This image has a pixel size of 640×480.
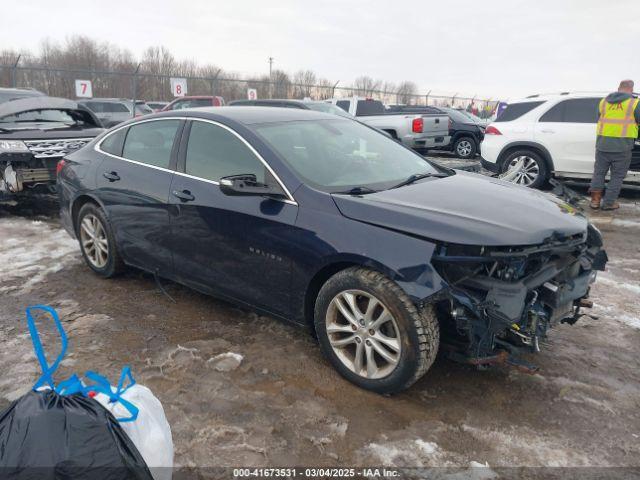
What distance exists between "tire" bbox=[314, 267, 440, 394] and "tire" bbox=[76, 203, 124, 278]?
238 centimetres

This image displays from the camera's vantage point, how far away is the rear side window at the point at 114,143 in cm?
455

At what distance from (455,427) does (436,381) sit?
1.49ft

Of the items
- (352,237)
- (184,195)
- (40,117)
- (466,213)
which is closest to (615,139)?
(466,213)

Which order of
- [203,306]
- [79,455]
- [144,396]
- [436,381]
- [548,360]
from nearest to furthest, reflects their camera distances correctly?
[79,455], [144,396], [436,381], [548,360], [203,306]

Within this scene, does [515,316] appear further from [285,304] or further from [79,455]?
[79,455]

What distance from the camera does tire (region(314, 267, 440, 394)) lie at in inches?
108

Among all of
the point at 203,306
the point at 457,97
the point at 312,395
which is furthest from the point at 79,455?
the point at 457,97

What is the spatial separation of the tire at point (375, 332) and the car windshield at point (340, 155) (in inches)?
26.4

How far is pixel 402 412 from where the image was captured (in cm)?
283

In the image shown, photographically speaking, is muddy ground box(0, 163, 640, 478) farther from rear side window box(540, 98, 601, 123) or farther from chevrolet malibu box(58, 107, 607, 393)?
rear side window box(540, 98, 601, 123)

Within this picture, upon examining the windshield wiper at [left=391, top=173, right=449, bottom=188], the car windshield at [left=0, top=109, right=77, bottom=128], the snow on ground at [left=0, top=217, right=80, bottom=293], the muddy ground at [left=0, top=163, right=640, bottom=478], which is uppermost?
the car windshield at [left=0, top=109, right=77, bottom=128]

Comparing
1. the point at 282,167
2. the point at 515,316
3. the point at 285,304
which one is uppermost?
the point at 282,167

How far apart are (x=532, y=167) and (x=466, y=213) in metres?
6.96

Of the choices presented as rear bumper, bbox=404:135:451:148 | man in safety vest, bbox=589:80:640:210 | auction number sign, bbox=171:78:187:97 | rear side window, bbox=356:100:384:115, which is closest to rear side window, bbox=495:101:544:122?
man in safety vest, bbox=589:80:640:210
